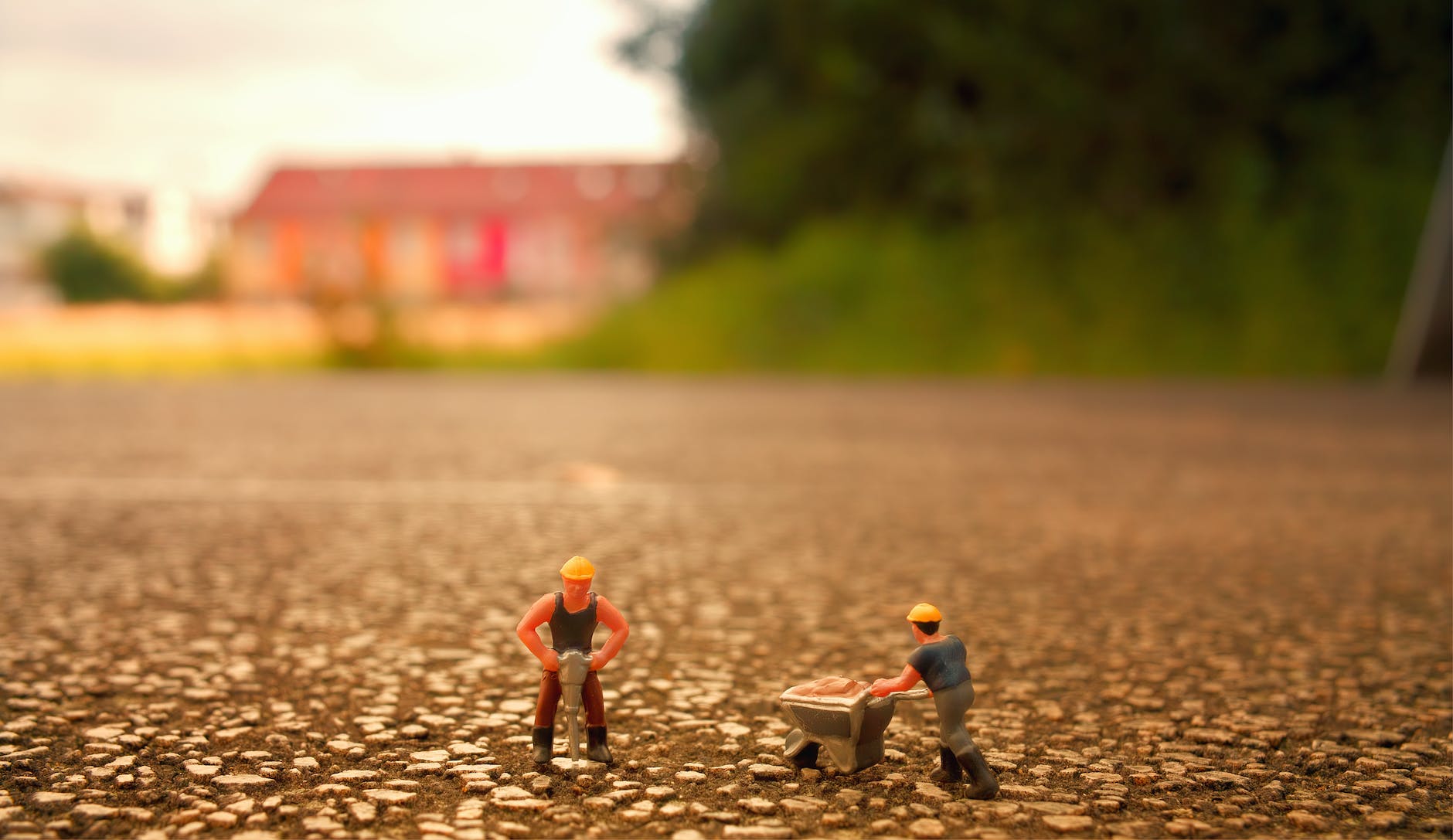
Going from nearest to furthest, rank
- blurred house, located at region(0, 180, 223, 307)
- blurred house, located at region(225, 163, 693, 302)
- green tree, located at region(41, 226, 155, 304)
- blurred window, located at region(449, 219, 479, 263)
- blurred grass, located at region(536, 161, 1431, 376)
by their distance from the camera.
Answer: blurred grass, located at region(536, 161, 1431, 376) → green tree, located at region(41, 226, 155, 304) → blurred house, located at region(0, 180, 223, 307) → blurred house, located at region(225, 163, 693, 302) → blurred window, located at region(449, 219, 479, 263)

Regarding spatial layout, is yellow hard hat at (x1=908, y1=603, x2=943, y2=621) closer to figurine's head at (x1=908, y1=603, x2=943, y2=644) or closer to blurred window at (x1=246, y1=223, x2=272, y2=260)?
figurine's head at (x1=908, y1=603, x2=943, y2=644)

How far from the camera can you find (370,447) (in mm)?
7074

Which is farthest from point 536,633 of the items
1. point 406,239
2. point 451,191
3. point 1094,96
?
point 451,191

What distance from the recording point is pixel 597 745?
5.62ft

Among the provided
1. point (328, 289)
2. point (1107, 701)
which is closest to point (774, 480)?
point (1107, 701)

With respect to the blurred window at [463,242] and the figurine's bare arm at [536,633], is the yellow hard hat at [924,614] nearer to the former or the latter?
the figurine's bare arm at [536,633]

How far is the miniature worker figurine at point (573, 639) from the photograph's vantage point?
1609mm

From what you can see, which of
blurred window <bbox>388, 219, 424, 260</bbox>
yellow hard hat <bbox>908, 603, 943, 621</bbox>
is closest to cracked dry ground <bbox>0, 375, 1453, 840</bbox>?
yellow hard hat <bbox>908, 603, 943, 621</bbox>

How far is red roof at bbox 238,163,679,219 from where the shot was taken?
63.5 m

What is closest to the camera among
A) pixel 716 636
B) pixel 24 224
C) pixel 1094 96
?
pixel 716 636

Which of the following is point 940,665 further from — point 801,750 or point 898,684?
point 801,750

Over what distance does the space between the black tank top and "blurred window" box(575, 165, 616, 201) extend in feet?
207

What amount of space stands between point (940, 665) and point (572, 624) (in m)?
0.49

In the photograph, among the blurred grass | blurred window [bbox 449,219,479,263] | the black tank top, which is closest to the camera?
the black tank top
